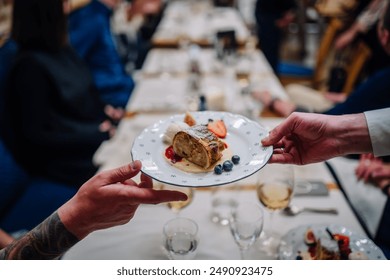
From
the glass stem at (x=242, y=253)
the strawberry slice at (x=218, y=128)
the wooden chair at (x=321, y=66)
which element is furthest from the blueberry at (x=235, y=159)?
the wooden chair at (x=321, y=66)

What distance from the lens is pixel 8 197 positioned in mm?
1456

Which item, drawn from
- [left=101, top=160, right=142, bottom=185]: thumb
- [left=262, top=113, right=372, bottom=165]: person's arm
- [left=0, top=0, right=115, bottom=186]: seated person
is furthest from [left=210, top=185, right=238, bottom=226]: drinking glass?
[left=0, top=0, right=115, bottom=186]: seated person

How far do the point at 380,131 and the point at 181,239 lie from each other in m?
0.55

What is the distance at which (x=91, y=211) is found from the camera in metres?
0.78

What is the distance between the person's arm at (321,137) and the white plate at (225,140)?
0.09 m

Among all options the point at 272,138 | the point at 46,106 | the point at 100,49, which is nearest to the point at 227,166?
the point at 272,138

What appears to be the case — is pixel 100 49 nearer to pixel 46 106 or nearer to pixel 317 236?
pixel 46 106

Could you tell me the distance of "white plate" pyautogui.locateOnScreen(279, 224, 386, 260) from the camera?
86 cm

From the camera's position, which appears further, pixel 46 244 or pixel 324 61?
pixel 324 61

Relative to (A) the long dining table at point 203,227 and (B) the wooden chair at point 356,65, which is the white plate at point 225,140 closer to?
(A) the long dining table at point 203,227

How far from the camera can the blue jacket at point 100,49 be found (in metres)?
2.38

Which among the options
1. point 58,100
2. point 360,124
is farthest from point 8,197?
point 360,124

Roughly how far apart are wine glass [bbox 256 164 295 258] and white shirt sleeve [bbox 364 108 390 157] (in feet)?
0.69
